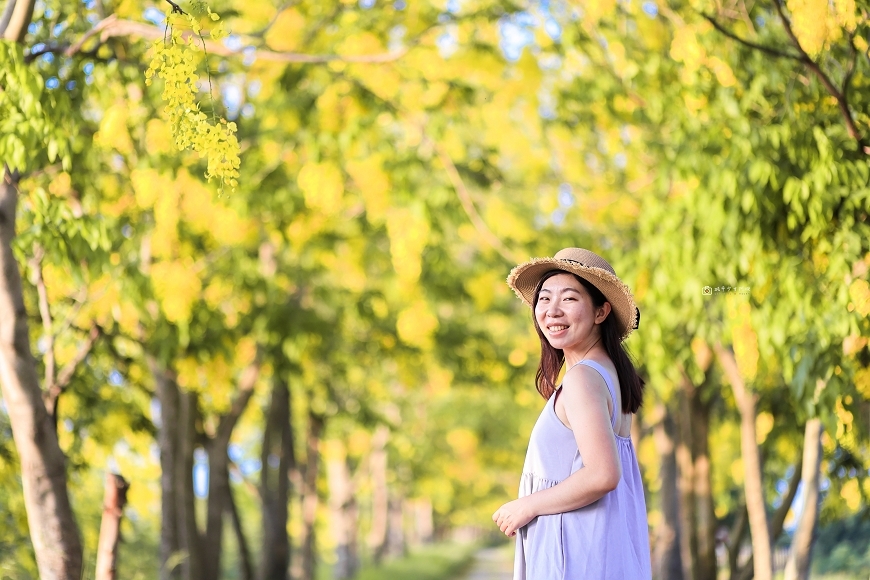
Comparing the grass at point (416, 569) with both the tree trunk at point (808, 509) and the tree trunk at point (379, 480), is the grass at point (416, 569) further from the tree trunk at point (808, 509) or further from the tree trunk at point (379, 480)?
the tree trunk at point (808, 509)

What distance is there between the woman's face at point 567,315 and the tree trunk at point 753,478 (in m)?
4.56

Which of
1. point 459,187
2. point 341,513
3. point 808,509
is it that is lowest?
point 808,509

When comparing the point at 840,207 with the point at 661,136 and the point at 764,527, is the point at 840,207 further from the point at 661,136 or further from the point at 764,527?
the point at 661,136

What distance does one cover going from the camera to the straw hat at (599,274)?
2809mm

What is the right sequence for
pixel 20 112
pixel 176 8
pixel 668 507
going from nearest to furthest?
1. pixel 176 8
2. pixel 20 112
3. pixel 668 507

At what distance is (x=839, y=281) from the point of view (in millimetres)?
5160

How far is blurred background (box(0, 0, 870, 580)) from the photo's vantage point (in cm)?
494

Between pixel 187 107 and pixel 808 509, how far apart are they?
399 centimetres

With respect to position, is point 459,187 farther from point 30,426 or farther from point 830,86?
point 30,426

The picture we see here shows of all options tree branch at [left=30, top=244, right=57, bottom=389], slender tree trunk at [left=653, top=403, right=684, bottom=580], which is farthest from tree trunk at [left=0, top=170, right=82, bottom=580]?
slender tree trunk at [left=653, top=403, right=684, bottom=580]

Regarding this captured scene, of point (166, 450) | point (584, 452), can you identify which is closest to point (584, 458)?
point (584, 452)

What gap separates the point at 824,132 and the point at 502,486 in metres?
36.7

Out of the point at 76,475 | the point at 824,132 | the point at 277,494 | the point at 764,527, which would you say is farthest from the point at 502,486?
the point at 824,132

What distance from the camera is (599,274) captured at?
9.16 ft
